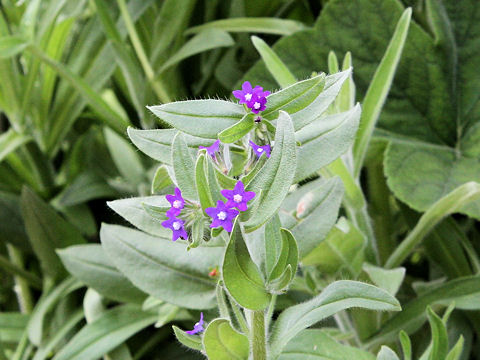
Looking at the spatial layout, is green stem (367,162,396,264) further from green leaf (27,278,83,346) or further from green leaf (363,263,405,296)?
green leaf (27,278,83,346)

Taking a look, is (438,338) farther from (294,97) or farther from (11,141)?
(11,141)

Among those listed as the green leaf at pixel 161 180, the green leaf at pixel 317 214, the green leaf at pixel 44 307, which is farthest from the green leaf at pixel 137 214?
the green leaf at pixel 44 307

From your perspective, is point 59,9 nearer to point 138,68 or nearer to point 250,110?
point 138,68

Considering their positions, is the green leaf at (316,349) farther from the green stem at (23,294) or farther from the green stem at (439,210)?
the green stem at (23,294)

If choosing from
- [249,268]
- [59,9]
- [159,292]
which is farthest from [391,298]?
[59,9]

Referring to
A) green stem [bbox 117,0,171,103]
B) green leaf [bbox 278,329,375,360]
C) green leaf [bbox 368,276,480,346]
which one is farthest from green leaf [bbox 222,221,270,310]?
green stem [bbox 117,0,171,103]

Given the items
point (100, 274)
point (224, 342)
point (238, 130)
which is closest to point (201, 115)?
point (238, 130)
